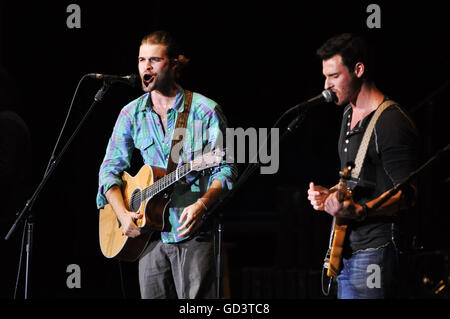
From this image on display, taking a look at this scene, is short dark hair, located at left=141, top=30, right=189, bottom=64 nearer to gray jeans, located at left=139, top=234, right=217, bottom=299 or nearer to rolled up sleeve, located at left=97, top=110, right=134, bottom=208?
rolled up sleeve, located at left=97, top=110, right=134, bottom=208

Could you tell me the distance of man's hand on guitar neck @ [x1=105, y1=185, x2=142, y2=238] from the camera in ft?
10.8

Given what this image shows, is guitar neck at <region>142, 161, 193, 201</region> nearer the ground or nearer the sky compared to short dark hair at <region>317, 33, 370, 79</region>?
nearer the ground

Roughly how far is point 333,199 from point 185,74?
525cm

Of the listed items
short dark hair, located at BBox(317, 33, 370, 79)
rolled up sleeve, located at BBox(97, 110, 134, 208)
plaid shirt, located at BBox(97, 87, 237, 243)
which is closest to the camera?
→ short dark hair, located at BBox(317, 33, 370, 79)

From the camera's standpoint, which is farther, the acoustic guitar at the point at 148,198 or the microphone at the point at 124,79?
the microphone at the point at 124,79

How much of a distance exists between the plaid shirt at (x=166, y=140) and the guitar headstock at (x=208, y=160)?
5.4 inches

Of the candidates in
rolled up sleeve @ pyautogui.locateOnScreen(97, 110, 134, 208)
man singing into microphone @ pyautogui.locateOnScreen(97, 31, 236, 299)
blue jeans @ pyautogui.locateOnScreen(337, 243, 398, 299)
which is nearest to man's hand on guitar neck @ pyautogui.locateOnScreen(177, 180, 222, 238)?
man singing into microphone @ pyautogui.locateOnScreen(97, 31, 236, 299)

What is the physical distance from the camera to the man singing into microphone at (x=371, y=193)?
2559 millimetres

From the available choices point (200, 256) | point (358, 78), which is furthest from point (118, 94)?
point (358, 78)

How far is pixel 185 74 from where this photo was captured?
7492 millimetres

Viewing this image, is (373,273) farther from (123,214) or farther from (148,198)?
(123,214)

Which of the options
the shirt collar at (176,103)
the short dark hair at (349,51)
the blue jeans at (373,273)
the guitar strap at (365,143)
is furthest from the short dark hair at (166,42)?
the blue jeans at (373,273)

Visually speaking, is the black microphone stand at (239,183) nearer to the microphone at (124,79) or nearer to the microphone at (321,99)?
the microphone at (321,99)
